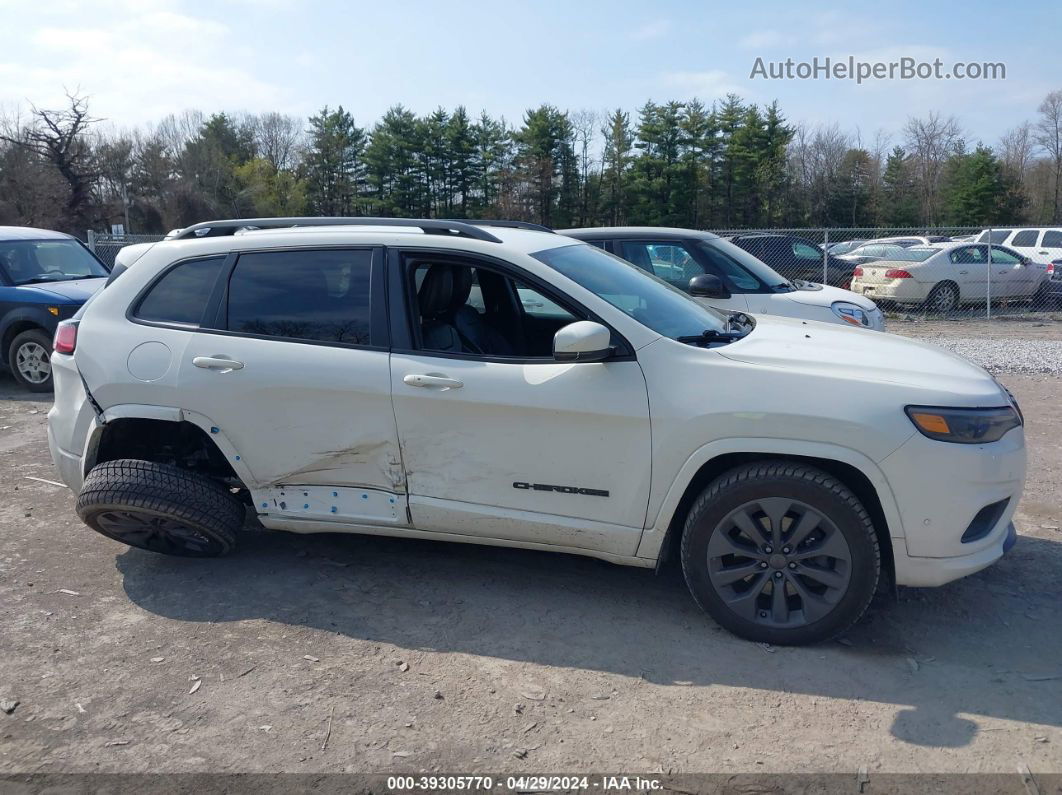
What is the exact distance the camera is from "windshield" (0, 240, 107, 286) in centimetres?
1034

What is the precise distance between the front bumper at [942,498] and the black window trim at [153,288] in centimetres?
329

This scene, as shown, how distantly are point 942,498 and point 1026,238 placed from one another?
24.4m

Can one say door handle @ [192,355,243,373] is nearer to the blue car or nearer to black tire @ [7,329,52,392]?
the blue car

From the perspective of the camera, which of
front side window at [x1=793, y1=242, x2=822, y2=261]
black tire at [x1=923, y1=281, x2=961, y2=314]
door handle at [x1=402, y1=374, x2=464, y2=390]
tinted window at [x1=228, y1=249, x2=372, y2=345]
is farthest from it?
Answer: front side window at [x1=793, y1=242, x2=822, y2=261]

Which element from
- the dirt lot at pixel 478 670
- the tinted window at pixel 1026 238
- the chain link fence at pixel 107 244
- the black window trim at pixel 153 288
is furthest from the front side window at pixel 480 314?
the tinted window at pixel 1026 238

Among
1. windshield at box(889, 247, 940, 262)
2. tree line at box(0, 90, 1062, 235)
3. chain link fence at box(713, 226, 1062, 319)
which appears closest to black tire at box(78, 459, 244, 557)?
chain link fence at box(713, 226, 1062, 319)

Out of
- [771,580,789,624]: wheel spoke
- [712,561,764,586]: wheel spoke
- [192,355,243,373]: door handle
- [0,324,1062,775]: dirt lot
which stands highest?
[192,355,243,373]: door handle

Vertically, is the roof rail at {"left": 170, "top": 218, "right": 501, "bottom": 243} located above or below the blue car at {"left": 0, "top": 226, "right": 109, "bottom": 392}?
above

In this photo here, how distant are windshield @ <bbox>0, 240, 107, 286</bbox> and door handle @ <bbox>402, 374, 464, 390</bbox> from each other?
27.3 feet

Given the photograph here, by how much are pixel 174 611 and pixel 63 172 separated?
4694 cm

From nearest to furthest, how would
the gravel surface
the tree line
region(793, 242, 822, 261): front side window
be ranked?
the gravel surface → region(793, 242, 822, 261): front side window → the tree line

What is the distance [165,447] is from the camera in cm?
468

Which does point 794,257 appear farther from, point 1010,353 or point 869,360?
point 869,360

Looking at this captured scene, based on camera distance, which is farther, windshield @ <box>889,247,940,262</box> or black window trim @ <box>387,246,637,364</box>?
windshield @ <box>889,247,940,262</box>
